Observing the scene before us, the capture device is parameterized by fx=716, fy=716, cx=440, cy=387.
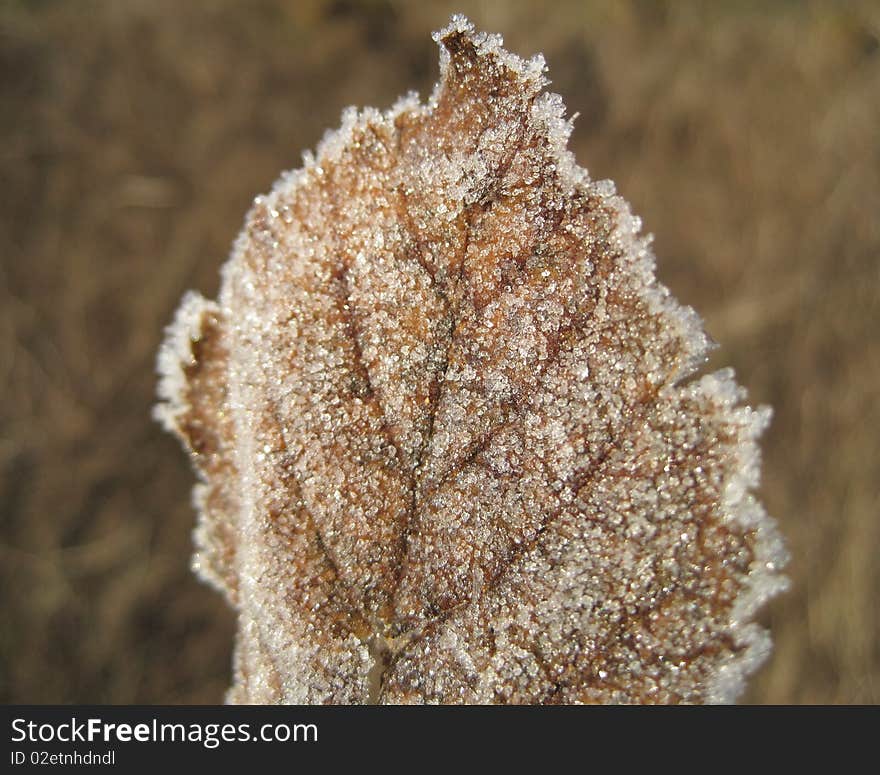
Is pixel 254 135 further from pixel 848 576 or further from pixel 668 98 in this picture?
pixel 848 576

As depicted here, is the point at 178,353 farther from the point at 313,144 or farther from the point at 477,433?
the point at 313,144

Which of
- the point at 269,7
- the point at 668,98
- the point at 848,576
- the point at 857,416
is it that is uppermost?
the point at 269,7

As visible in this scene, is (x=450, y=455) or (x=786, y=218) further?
(x=786, y=218)

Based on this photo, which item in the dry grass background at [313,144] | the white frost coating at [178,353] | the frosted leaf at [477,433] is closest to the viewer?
the frosted leaf at [477,433]

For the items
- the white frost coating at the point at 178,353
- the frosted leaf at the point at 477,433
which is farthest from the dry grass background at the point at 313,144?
the frosted leaf at the point at 477,433

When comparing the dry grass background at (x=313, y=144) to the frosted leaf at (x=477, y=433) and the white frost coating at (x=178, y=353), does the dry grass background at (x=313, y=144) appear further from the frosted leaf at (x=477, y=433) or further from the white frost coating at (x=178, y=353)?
the frosted leaf at (x=477, y=433)

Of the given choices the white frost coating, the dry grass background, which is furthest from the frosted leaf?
the dry grass background
